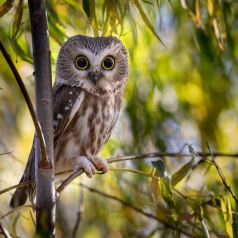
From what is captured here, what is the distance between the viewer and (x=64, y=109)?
117 inches

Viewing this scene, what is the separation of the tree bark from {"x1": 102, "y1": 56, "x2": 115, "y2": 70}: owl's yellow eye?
43.6 inches

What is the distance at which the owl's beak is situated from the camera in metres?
3.06

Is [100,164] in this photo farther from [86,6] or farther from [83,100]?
[86,6]

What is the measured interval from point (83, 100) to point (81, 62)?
0.21m

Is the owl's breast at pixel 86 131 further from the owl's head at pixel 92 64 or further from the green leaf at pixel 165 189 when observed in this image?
the green leaf at pixel 165 189

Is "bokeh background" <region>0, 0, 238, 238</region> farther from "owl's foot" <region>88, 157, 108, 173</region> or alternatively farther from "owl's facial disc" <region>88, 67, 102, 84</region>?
"owl's foot" <region>88, 157, 108, 173</region>

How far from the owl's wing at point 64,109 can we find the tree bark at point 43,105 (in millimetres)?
857

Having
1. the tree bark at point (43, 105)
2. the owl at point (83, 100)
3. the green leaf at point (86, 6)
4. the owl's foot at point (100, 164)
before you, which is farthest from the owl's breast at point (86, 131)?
the tree bark at point (43, 105)

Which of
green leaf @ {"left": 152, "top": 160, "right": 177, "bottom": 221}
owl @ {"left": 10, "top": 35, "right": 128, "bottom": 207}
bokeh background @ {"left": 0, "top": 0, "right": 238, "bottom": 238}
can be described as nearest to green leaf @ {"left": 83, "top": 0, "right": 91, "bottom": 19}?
green leaf @ {"left": 152, "top": 160, "right": 177, "bottom": 221}

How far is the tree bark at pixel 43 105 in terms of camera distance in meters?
2.05

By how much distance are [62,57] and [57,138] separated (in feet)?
1.36

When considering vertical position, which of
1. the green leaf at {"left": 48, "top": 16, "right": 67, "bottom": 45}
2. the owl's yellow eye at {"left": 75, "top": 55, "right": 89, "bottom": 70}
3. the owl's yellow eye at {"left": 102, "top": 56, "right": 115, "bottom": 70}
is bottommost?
the owl's yellow eye at {"left": 102, "top": 56, "right": 115, "bottom": 70}

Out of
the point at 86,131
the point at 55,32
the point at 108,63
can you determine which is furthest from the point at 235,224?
the point at 108,63

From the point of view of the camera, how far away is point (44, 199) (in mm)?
2059
